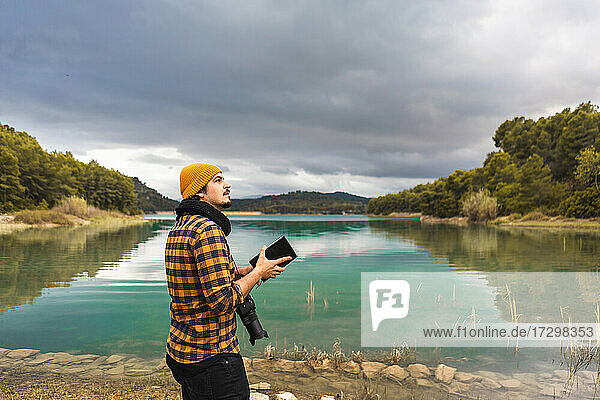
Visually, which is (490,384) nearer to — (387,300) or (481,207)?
(387,300)

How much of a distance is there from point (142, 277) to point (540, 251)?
80.7 feet

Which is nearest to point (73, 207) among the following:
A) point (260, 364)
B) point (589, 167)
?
point (260, 364)

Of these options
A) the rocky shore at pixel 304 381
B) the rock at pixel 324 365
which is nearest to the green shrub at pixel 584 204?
the rocky shore at pixel 304 381

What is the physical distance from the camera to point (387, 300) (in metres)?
12.0

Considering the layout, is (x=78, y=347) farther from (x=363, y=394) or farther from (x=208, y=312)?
(x=208, y=312)

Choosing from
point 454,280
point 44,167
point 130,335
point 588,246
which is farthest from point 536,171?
point 44,167

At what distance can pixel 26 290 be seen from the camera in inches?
544

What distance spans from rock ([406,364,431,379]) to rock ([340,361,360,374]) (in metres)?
0.82

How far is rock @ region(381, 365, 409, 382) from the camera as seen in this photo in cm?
604

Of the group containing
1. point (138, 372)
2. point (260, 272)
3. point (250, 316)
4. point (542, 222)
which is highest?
point (260, 272)

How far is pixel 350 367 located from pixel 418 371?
108 centimetres

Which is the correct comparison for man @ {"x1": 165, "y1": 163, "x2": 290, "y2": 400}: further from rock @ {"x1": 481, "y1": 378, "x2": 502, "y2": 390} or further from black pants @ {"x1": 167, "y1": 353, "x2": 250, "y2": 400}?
rock @ {"x1": 481, "y1": 378, "x2": 502, "y2": 390}

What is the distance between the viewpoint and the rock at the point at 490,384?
5.83 meters

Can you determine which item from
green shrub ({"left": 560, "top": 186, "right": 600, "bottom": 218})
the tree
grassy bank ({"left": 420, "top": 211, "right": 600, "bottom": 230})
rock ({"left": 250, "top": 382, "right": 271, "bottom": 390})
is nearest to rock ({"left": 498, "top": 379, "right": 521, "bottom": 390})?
rock ({"left": 250, "top": 382, "right": 271, "bottom": 390})
